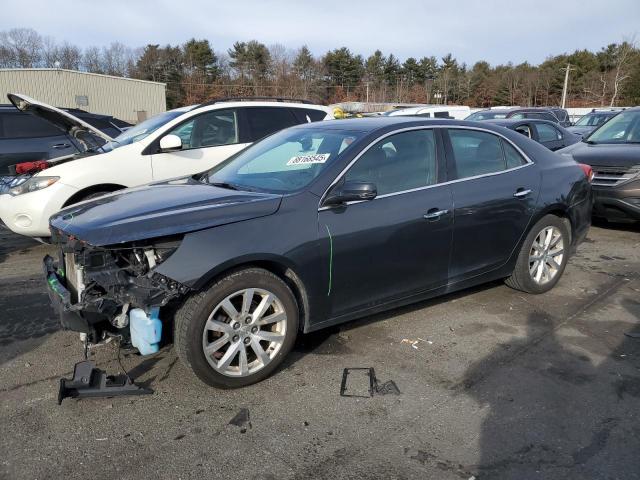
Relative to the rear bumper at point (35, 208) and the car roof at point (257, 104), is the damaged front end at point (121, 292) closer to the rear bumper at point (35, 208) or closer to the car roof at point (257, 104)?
the rear bumper at point (35, 208)

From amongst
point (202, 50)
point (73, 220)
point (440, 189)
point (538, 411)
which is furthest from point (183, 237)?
point (202, 50)

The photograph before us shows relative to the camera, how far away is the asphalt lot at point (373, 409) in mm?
2551

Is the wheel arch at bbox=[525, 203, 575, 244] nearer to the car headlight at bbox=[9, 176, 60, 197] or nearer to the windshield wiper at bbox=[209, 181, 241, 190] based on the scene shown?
the windshield wiper at bbox=[209, 181, 241, 190]

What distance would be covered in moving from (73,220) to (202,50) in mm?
73819

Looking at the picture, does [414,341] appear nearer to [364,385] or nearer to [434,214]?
[364,385]

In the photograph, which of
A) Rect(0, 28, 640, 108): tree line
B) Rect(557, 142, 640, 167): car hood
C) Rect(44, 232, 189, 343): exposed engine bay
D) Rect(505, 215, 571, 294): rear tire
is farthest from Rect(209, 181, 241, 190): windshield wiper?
Rect(0, 28, 640, 108): tree line

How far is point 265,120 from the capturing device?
7.21m

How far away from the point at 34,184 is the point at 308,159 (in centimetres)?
369

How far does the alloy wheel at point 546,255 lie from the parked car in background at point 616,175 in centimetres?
193

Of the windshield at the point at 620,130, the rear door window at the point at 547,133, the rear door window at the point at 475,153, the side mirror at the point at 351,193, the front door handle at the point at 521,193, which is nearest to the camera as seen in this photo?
the side mirror at the point at 351,193

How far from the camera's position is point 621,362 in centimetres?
359

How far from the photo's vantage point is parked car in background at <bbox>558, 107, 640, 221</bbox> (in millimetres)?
6645

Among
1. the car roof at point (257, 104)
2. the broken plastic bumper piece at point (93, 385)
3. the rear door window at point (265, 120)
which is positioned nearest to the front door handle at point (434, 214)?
the broken plastic bumper piece at point (93, 385)

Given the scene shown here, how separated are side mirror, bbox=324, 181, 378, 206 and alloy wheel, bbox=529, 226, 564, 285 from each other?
2071 millimetres
